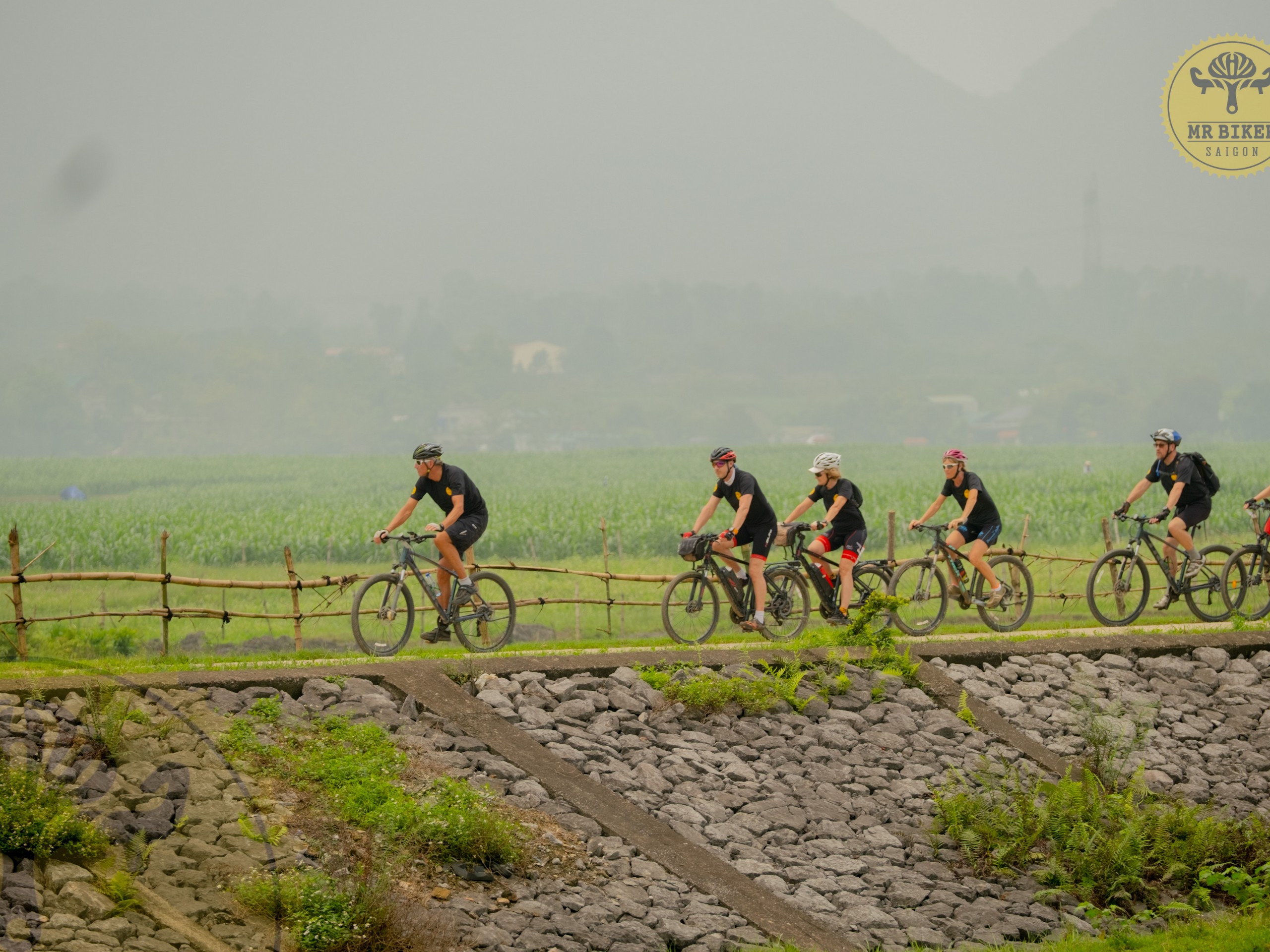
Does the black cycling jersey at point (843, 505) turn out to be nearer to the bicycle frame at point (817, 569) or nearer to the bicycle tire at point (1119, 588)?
the bicycle frame at point (817, 569)

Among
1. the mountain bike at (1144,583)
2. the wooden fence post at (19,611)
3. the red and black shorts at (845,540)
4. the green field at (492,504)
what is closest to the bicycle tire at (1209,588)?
the mountain bike at (1144,583)

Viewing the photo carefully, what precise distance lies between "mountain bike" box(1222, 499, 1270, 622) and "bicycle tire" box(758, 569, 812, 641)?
588cm

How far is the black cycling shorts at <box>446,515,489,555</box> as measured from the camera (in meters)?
12.4

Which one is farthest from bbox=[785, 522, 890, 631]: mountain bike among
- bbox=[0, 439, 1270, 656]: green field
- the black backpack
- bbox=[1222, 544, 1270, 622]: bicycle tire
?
bbox=[1222, 544, 1270, 622]: bicycle tire

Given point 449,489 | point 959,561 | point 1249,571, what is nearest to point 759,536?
point 959,561

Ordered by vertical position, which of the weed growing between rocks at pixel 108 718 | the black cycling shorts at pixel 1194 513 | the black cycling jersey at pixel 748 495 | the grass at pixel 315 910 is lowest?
the grass at pixel 315 910

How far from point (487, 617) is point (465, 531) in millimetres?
1132

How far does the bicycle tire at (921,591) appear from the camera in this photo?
14.1 metres

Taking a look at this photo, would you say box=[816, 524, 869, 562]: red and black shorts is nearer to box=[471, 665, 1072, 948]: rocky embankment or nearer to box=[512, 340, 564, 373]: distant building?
box=[471, 665, 1072, 948]: rocky embankment

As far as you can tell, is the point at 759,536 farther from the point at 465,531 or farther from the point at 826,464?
the point at 465,531

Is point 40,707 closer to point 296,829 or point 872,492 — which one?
point 296,829

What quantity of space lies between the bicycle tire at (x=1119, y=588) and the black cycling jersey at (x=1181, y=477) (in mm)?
938

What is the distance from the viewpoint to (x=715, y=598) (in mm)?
13406

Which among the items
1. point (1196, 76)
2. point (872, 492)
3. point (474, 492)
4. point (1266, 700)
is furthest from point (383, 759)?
point (1196, 76)
